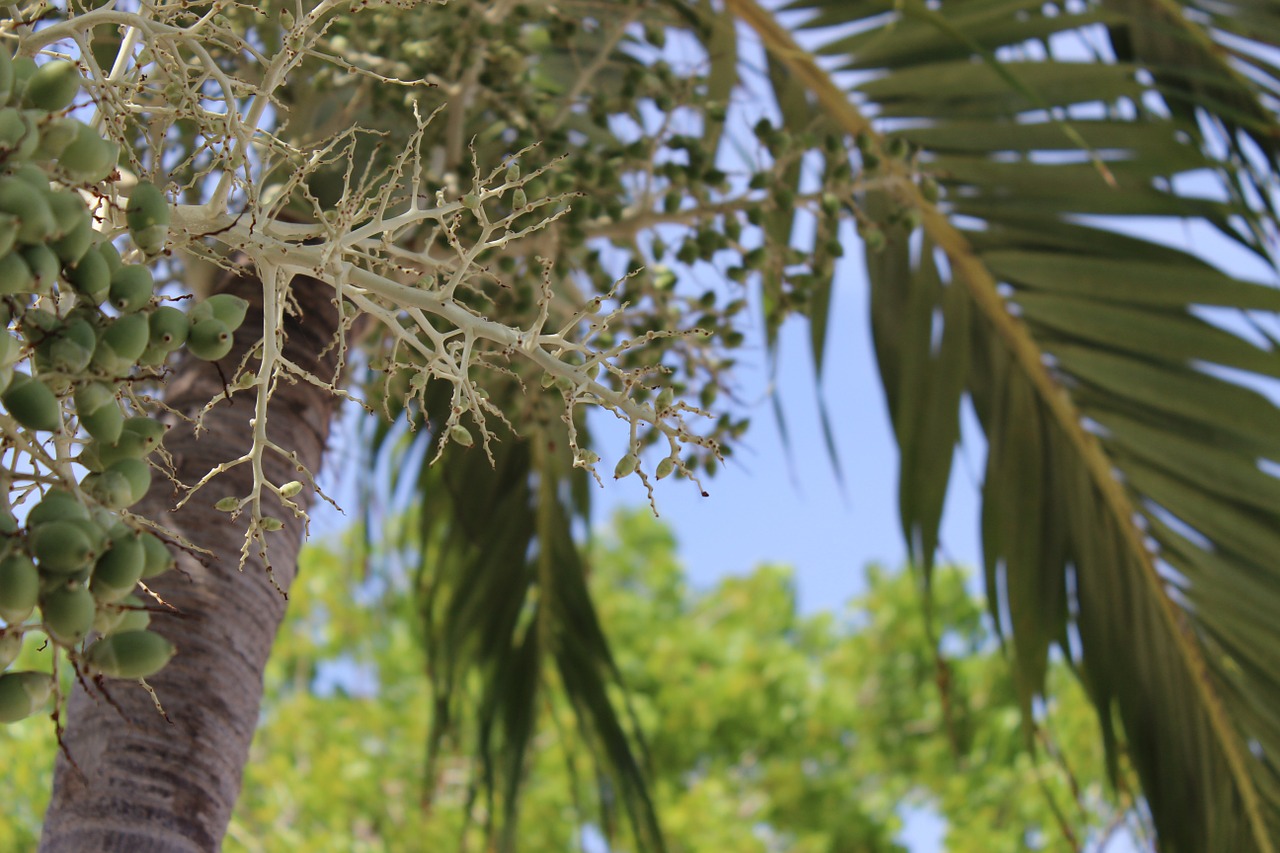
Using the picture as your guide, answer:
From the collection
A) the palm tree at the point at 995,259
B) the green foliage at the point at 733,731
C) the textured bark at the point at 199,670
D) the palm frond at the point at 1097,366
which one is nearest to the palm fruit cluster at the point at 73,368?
the textured bark at the point at 199,670

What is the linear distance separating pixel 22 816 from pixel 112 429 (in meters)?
5.40

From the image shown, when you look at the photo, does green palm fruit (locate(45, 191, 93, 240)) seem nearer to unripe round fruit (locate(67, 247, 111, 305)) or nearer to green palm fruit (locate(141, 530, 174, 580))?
unripe round fruit (locate(67, 247, 111, 305))

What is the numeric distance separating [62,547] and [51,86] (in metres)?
0.40

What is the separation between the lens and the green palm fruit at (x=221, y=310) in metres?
1.04

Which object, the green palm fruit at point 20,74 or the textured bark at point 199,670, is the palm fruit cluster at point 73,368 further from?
the textured bark at point 199,670

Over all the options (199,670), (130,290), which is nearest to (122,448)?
(130,290)

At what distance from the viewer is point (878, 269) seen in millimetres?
2896

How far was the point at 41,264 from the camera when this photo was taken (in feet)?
2.86

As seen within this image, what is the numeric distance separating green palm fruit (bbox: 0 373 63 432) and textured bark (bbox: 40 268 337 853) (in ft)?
1.34

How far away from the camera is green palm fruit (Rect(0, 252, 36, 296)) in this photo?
0.86 m

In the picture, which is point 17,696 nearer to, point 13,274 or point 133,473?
point 133,473

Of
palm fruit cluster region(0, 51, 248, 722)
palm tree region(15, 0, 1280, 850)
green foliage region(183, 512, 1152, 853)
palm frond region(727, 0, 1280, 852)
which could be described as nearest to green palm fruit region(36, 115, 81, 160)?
palm fruit cluster region(0, 51, 248, 722)

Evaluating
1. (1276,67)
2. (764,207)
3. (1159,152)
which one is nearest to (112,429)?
(764,207)

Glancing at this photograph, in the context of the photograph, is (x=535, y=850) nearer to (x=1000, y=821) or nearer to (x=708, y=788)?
(x=708, y=788)
